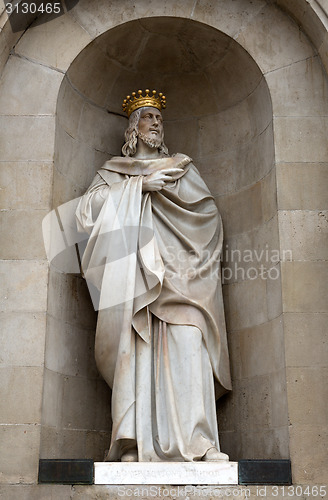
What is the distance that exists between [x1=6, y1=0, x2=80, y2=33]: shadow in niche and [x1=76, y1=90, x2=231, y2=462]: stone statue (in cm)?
140

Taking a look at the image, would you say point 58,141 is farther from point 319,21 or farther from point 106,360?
point 319,21

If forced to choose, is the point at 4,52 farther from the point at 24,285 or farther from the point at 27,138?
the point at 24,285

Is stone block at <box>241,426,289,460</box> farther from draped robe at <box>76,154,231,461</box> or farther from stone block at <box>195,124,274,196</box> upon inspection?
stone block at <box>195,124,274,196</box>

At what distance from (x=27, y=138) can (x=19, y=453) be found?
2.57 meters

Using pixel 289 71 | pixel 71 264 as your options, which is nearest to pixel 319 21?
pixel 289 71

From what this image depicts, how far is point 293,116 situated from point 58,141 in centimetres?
201

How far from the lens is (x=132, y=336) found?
6.02m

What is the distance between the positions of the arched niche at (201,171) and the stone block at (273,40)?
0.32 ft

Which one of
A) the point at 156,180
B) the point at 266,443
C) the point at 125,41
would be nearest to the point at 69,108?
the point at 125,41

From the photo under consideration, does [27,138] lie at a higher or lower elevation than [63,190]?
higher

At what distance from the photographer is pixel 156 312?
6.11m

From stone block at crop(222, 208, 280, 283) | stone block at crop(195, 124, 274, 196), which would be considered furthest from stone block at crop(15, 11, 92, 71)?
stone block at crop(222, 208, 280, 283)

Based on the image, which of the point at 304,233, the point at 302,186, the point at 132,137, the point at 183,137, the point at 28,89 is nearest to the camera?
the point at 304,233

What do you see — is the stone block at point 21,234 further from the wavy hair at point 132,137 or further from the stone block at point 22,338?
the wavy hair at point 132,137
